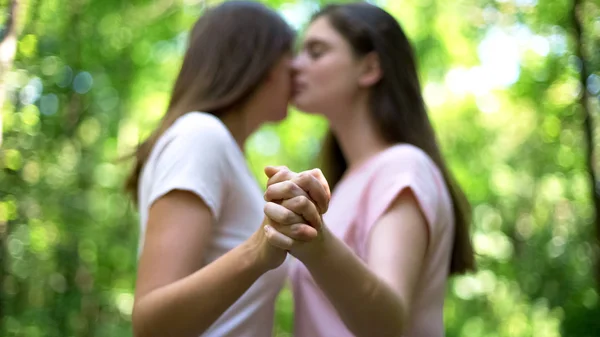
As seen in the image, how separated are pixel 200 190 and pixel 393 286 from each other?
0.60m

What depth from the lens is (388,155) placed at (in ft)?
7.59

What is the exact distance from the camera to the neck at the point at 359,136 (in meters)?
2.56

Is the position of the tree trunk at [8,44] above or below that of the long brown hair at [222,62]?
above

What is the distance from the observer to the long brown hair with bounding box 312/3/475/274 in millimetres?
2510

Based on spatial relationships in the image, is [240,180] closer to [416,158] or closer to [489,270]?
[416,158]

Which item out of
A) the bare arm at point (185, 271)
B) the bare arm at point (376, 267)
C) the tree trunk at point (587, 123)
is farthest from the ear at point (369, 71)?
the tree trunk at point (587, 123)

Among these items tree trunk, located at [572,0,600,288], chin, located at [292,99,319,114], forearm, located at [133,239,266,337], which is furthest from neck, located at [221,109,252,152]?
tree trunk, located at [572,0,600,288]

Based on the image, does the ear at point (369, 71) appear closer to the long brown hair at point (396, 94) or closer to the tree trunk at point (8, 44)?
the long brown hair at point (396, 94)

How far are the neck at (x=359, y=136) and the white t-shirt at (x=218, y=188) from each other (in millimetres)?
614

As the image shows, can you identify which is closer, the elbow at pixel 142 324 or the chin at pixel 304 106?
the elbow at pixel 142 324

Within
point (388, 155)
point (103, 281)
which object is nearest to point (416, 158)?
point (388, 155)

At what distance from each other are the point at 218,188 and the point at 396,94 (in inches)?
37.6

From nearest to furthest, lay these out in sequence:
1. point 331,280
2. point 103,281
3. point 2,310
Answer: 1. point 331,280
2. point 2,310
3. point 103,281

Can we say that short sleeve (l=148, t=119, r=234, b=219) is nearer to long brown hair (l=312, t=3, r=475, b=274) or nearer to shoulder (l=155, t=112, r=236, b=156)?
shoulder (l=155, t=112, r=236, b=156)
